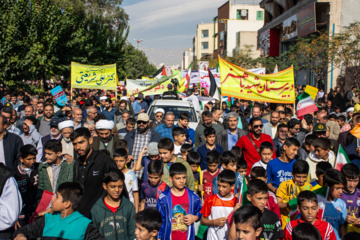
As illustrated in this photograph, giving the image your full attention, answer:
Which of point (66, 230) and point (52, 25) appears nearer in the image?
point (66, 230)

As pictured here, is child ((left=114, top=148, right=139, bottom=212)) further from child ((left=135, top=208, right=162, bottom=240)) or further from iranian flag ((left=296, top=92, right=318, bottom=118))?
iranian flag ((left=296, top=92, right=318, bottom=118))

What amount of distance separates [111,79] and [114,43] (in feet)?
72.3

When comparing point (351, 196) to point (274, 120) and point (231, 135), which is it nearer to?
point (231, 135)

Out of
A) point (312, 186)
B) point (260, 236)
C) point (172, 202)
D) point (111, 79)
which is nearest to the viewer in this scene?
point (260, 236)

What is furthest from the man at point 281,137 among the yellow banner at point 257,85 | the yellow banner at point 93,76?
the yellow banner at point 93,76

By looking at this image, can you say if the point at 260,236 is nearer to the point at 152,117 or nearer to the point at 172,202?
the point at 172,202

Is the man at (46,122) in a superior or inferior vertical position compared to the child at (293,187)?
superior

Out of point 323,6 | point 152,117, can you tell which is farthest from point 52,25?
point 323,6

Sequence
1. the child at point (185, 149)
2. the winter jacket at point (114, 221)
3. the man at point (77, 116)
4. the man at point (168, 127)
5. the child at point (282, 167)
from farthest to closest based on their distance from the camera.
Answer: the man at point (77, 116) → the man at point (168, 127) → the child at point (185, 149) → the child at point (282, 167) → the winter jacket at point (114, 221)

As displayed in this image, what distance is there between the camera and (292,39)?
34688mm

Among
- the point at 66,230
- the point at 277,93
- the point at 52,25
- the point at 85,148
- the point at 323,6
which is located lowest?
the point at 66,230

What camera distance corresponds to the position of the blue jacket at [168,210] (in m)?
4.05

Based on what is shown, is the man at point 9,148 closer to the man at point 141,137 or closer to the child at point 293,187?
the man at point 141,137

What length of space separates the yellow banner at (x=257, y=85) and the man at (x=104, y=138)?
14.1 feet
